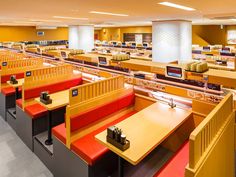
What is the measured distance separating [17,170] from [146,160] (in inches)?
78.2

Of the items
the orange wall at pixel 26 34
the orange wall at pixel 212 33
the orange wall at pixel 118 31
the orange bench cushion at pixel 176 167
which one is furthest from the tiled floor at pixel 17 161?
the orange wall at pixel 118 31

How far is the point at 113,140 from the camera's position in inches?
87.9

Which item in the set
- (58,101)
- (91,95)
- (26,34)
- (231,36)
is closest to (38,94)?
(58,101)

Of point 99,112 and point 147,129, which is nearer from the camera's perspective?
point 147,129

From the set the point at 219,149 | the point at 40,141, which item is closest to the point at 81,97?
the point at 40,141

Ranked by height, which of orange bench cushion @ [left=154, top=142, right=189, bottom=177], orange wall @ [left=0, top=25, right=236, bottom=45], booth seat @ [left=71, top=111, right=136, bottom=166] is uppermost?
orange wall @ [left=0, top=25, right=236, bottom=45]

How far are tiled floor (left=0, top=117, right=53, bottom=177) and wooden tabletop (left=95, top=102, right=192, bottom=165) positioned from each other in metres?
1.55

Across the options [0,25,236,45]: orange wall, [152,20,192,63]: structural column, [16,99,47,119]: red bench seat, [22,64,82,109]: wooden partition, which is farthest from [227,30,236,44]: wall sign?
[16,99,47,119]: red bench seat

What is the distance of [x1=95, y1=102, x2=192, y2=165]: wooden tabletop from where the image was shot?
213cm

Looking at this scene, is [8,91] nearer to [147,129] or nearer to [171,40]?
[147,129]

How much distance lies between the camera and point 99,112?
3.16m

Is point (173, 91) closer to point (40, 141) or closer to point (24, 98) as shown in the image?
point (40, 141)

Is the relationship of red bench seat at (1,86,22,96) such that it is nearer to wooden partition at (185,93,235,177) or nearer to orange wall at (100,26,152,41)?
wooden partition at (185,93,235,177)

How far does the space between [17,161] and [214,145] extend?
3038 mm
